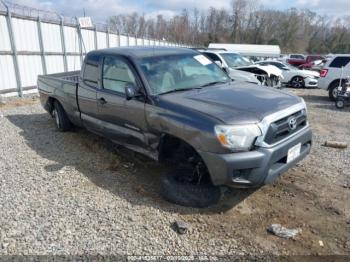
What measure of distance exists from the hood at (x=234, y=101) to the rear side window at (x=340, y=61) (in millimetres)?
8927

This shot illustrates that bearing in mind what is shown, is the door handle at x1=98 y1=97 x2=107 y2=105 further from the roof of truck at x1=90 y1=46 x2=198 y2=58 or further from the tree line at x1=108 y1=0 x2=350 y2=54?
the tree line at x1=108 y1=0 x2=350 y2=54

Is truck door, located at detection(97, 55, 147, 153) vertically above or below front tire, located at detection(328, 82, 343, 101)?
above

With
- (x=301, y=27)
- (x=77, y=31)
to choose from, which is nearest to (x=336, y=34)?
(x=301, y=27)

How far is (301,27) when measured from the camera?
8644cm

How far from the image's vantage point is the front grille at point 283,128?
3.31 meters

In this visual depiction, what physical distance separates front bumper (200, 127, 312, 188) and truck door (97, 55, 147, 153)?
1.18 metres

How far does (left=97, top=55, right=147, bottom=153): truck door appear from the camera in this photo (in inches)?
164

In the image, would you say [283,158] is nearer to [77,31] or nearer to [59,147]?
[59,147]

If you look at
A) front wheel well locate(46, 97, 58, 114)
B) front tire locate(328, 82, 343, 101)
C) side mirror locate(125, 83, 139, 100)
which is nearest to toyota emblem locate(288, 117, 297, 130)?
side mirror locate(125, 83, 139, 100)

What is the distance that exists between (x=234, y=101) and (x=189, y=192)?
1207mm

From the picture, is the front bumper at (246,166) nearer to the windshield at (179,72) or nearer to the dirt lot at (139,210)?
the dirt lot at (139,210)

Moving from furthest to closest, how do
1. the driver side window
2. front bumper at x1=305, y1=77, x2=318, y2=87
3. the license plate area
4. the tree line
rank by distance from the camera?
the tree line → front bumper at x1=305, y1=77, x2=318, y2=87 → the driver side window → the license plate area

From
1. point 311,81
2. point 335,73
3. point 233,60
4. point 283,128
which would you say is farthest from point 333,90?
point 283,128

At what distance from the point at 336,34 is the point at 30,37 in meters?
86.2
